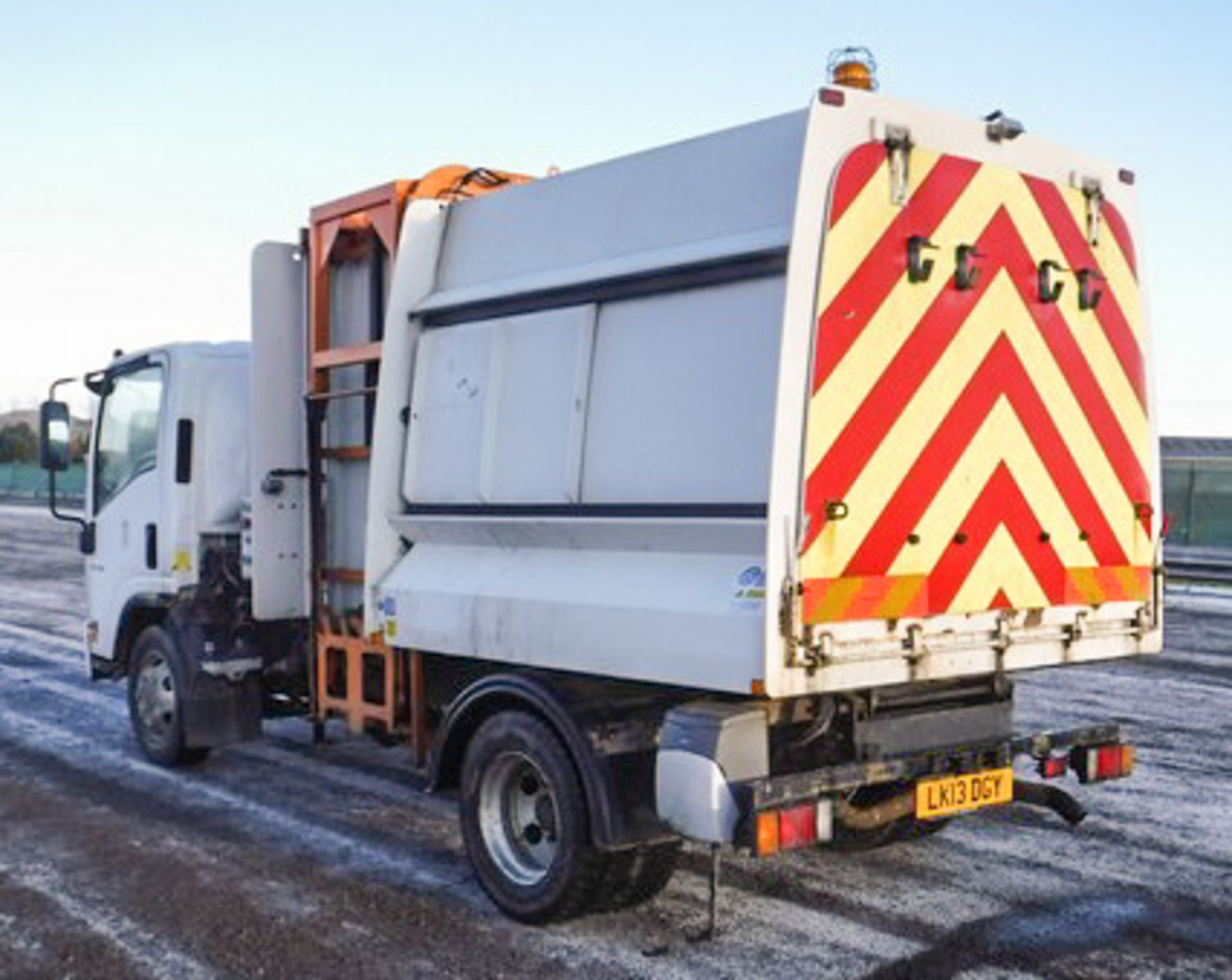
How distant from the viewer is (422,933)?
4.86 meters

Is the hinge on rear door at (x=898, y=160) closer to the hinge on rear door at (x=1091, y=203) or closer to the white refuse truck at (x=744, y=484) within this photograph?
the white refuse truck at (x=744, y=484)

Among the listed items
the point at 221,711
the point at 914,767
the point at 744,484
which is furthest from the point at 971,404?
the point at 221,711

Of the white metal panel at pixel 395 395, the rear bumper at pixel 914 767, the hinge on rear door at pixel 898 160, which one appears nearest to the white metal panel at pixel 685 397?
the hinge on rear door at pixel 898 160

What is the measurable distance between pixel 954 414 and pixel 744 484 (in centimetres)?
95

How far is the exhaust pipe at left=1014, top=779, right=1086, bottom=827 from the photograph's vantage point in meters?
5.20

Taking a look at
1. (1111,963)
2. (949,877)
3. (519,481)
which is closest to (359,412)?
(519,481)

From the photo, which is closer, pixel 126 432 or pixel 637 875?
pixel 637 875

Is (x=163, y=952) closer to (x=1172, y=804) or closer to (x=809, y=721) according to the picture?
(x=809, y=721)

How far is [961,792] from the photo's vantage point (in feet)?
15.7

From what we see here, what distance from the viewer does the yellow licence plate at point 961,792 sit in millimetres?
4691

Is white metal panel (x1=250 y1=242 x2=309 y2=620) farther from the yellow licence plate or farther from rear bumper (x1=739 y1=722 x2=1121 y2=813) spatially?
the yellow licence plate

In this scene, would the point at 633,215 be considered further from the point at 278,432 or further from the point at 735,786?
the point at 278,432

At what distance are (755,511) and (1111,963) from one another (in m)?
2.09

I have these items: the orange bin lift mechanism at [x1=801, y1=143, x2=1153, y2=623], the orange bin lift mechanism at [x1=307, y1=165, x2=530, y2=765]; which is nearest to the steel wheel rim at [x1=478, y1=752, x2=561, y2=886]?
the orange bin lift mechanism at [x1=307, y1=165, x2=530, y2=765]
